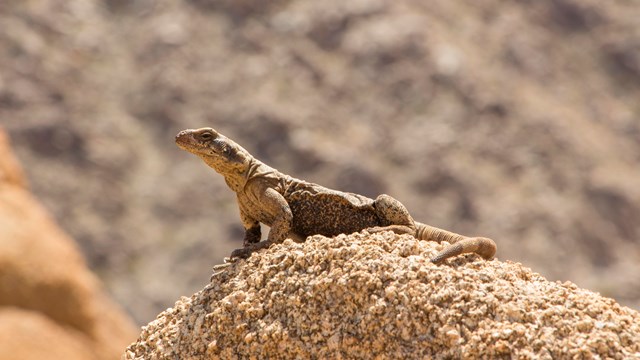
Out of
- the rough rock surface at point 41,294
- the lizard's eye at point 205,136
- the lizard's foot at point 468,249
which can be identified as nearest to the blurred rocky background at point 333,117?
the rough rock surface at point 41,294

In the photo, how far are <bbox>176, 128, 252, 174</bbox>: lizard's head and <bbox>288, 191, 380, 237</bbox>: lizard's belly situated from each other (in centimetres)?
49

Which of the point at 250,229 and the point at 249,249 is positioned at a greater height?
the point at 250,229

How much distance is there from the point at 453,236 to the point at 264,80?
31.8 m

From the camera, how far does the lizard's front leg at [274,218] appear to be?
7.27 metres

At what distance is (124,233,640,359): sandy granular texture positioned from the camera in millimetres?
6031

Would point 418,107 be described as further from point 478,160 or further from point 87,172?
point 87,172

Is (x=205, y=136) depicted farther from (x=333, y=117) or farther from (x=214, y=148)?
(x=333, y=117)

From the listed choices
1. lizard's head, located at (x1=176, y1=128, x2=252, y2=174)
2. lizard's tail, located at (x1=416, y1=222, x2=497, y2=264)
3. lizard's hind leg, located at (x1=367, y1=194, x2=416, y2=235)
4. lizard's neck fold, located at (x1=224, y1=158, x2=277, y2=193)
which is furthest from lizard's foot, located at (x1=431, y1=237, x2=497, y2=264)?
lizard's head, located at (x1=176, y1=128, x2=252, y2=174)

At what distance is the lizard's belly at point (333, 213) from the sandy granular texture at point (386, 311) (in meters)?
0.47

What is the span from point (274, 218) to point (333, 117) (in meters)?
30.4

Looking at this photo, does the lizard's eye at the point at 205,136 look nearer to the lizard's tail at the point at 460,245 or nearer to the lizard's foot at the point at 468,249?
the lizard's tail at the point at 460,245

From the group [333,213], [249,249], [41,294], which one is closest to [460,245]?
[333,213]

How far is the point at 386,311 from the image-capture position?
6.27m

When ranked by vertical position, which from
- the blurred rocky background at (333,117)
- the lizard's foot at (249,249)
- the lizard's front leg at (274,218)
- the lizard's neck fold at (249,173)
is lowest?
the lizard's foot at (249,249)
